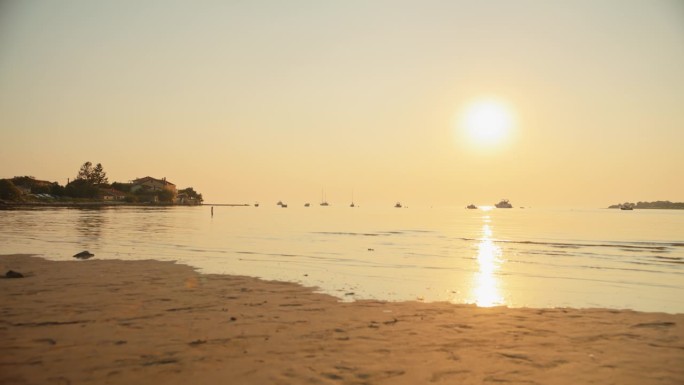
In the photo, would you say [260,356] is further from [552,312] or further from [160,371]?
[552,312]

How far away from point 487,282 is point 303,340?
44.6ft

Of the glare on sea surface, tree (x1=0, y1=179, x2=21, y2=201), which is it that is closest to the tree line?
tree (x1=0, y1=179, x2=21, y2=201)

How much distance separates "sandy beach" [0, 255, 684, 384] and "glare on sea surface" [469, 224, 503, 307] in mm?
1913

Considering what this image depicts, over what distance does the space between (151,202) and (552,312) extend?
187 metres

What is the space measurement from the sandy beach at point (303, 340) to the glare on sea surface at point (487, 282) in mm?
1913

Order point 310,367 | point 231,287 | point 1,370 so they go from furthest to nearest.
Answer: point 231,287 → point 310,367 → point 1,370

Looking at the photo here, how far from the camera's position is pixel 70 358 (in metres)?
8.41

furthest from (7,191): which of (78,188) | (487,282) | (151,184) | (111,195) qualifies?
(487,282)

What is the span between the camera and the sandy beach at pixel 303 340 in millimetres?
8070

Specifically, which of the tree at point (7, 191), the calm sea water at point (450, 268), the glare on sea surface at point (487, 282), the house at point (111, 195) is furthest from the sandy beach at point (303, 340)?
the house at point (111, 195)

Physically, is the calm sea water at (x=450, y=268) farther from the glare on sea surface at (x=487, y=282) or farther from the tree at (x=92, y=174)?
the tree at (x=92, y=174)

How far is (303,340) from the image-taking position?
10125 mm

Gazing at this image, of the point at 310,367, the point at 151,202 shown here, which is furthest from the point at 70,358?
the point at 151,202

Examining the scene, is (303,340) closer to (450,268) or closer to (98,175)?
Result: (450,268)
